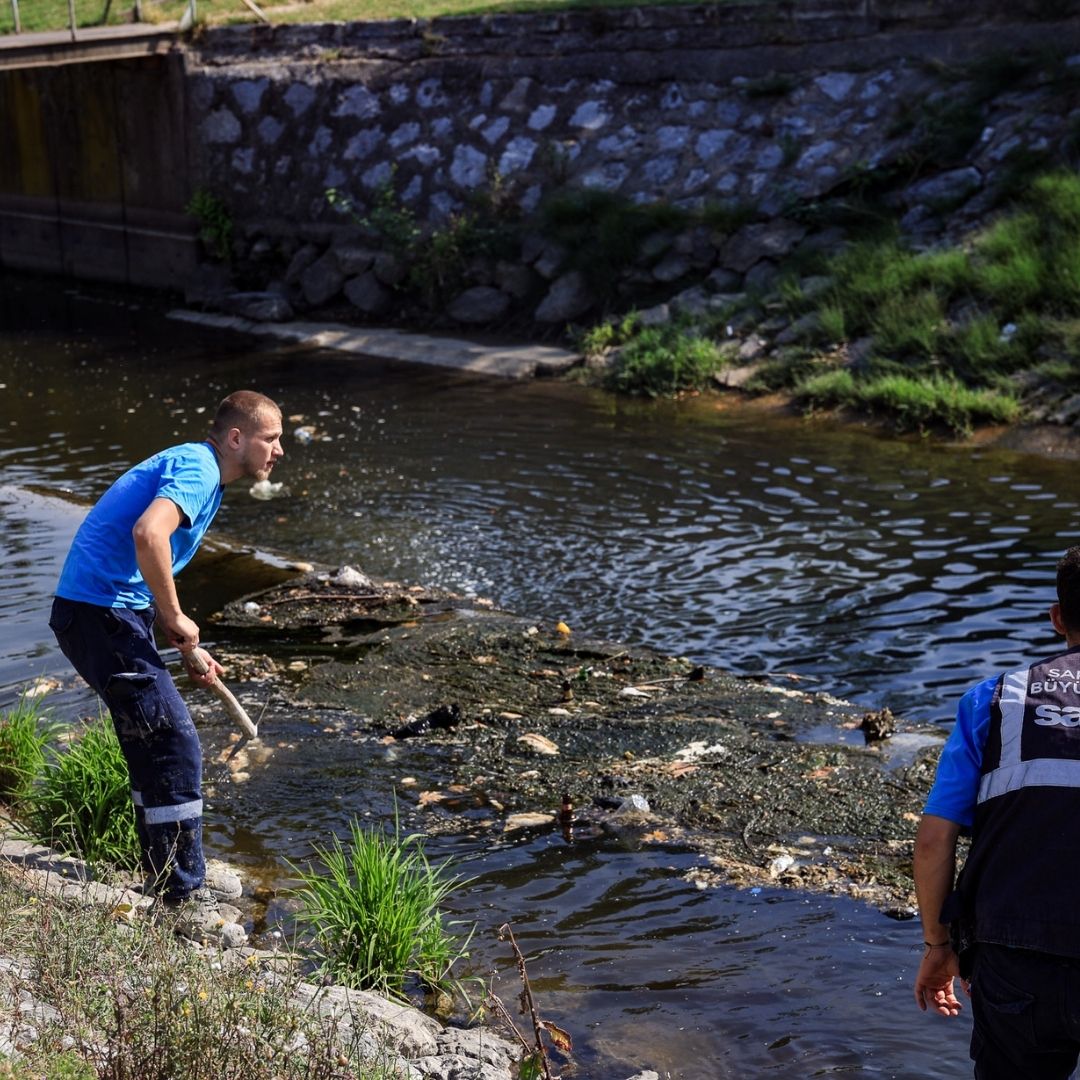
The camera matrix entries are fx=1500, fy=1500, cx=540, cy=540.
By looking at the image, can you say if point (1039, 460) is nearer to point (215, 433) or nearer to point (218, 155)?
point (215, 433)

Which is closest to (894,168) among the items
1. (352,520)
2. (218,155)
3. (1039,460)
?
(1039,460)

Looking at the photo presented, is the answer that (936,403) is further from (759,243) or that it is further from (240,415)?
(240,415)

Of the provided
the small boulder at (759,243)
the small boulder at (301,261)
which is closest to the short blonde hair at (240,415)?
the small boulder at (759,243)

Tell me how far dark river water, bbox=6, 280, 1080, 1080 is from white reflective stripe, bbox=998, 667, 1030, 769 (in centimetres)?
164

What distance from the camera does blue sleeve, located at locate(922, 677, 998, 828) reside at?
3.08 m

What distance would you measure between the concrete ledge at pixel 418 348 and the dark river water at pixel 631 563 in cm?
42

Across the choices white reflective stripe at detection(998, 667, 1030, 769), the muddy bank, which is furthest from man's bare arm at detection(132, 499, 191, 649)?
white reflective stripe at detection(998, 667, 1030, 769)

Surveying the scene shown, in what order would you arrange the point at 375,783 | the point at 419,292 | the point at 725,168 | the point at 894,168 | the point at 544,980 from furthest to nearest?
1. the point at 419,292
2. the point at 725,168
3. the point at 894,168
4. the point at 375,783
5. the point at 544,980

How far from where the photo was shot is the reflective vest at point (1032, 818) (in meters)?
2.95

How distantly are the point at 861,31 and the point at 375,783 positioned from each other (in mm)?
12857

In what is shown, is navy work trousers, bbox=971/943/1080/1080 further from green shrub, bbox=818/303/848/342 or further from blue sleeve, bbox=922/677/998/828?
green shrub, bbox=818/303/848/342

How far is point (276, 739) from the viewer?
6637 mm

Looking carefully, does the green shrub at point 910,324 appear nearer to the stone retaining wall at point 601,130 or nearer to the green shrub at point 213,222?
Result: the stone retaining wall at point 601,130

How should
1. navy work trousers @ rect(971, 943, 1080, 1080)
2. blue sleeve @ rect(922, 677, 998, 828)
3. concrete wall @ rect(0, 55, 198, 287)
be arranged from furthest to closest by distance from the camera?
concrete wall @ rect(0, 55, 198, 287)
blue sleeve @ rect(922, 677, 998, 828)
navy work trousers @ rect(971, 943, 1080, 1080)
